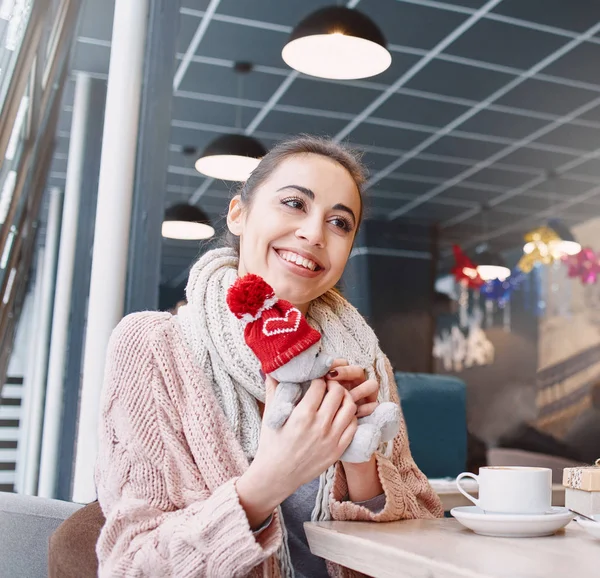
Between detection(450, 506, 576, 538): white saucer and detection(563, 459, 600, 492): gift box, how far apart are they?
0.16m

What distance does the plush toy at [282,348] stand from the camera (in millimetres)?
976

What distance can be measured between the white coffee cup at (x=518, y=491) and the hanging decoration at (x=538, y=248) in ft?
23.0

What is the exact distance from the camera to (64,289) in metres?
5.07

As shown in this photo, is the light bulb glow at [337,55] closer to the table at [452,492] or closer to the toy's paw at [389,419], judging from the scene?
the table at [452,492]

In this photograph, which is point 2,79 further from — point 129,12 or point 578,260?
point 578,260

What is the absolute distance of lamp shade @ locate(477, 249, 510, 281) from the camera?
8.16 meters

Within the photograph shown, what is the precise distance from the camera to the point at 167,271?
1080 centimetres

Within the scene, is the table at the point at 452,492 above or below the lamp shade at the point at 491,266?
below

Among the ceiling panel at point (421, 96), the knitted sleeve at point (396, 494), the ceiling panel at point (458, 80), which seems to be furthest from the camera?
the ceiling panel at point (458, 80)

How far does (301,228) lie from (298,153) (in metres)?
0.19

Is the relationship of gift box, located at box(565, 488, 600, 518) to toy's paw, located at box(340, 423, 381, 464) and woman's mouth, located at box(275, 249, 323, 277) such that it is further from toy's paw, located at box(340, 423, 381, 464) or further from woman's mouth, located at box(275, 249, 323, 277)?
woman's mouth, located at box(275, 249, 323, 277)

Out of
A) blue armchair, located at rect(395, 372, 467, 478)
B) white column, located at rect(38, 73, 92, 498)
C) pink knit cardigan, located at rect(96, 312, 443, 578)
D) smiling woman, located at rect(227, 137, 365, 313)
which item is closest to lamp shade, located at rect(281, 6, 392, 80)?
blue armchair, located at rect(395, 372, 467, 478)

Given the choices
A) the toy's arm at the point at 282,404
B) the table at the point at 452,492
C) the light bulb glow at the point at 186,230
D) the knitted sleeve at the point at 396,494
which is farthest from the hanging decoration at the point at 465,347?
the toy's arm at the point at 282,404

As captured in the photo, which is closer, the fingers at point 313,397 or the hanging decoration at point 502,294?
the fingers at point 313,397
